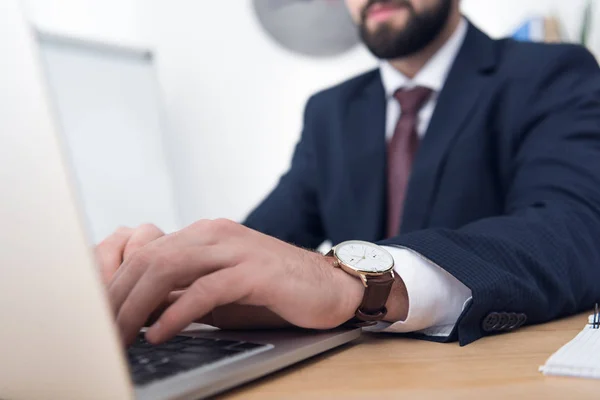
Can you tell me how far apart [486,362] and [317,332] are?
14 cm

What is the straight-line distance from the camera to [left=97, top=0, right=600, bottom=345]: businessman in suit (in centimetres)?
48

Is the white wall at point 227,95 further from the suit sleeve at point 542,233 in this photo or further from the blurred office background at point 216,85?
the suit sleeve at point 542,233

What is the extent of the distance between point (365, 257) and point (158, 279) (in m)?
0.19

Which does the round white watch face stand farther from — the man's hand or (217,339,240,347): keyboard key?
(217,339,240,347): keyboard key

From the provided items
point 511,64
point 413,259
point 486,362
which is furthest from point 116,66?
point 486,362

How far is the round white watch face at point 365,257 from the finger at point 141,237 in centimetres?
21

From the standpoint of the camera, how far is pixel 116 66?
2.07m

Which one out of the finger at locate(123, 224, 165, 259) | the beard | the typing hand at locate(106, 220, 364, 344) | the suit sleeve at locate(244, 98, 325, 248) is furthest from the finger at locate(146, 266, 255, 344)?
the beard

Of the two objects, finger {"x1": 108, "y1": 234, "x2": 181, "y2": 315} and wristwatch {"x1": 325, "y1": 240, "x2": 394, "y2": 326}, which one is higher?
finger {"x1": 108, "y1": 234, "x2": 181, "y2": 315}

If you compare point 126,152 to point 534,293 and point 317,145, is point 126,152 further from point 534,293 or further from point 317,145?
point 534,293

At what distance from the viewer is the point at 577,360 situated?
16.2 inches

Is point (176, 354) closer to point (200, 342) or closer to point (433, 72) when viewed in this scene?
point (200, 342)

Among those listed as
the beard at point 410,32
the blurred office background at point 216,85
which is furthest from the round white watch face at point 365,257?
the blurred office background at point 216,85

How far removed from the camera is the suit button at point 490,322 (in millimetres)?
536
